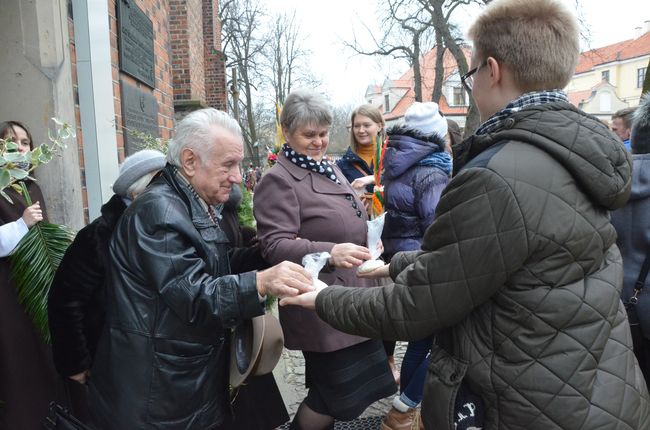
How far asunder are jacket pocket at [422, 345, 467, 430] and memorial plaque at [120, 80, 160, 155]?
3466 mm

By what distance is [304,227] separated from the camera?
2.47m

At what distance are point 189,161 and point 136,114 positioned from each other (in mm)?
2943

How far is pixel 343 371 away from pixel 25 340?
1.66 metres

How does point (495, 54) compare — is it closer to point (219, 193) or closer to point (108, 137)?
point (219, 193)

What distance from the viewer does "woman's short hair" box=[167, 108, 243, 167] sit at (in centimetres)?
191

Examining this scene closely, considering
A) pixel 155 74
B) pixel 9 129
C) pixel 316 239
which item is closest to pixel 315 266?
pixel 316 239

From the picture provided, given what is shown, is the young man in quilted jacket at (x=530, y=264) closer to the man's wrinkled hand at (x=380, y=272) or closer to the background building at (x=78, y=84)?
the man's wrinkled hand at (x=380, y=272)

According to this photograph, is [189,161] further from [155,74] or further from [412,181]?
[155,74]

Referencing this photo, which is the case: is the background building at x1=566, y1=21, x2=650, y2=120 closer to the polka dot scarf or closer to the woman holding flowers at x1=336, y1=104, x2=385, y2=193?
the woman holding flowers at x1=336, y1=104, x2=385, y2=193

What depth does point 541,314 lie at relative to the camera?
52.4 inches

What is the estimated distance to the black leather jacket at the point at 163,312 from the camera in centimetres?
171

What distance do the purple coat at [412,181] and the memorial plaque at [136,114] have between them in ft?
7.42

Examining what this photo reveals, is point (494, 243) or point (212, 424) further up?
point (494, 243)

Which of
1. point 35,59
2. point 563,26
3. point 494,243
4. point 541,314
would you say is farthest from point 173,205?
point 35,59
